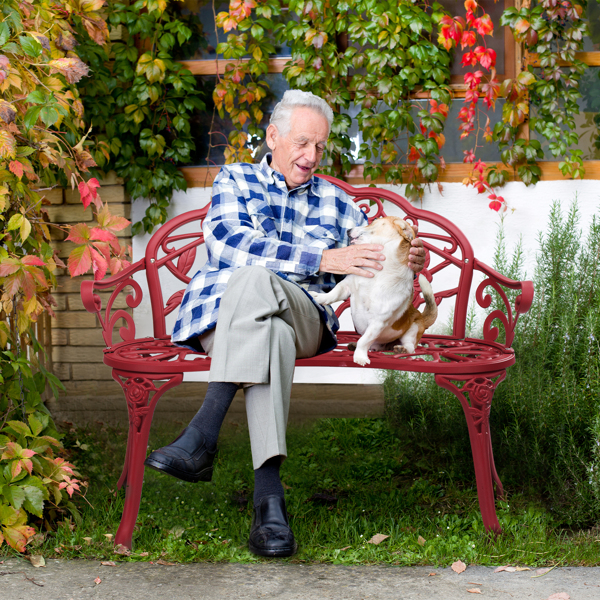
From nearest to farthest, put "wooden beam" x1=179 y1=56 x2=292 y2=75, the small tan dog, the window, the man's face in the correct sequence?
the small tan dog → the man's face → the window → "wooden beam" x1=179 y1=56 x2=292 y2=75

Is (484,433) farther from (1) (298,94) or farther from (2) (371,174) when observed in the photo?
(2) (371,174)

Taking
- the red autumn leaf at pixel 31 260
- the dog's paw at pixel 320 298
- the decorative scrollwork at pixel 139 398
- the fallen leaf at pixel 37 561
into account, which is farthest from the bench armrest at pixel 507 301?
the fallen leaf at pixel 37 561

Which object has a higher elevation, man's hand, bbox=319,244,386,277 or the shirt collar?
the shirt collar

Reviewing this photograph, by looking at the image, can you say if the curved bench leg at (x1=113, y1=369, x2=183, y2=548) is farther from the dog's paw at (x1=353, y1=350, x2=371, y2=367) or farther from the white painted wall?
the white painted wall

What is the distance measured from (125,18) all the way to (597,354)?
2.97m

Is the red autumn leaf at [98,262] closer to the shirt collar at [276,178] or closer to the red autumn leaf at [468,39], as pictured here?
the shirt collar at [276,178]

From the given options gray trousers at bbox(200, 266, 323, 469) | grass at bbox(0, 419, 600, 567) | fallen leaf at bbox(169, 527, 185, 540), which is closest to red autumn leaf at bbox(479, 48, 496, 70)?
grass at bbox(0, 419, 600, 567)

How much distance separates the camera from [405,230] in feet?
7.79

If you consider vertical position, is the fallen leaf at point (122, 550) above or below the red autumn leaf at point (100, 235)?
below

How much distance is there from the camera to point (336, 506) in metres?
2.66

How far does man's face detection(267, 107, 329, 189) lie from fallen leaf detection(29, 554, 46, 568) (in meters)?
1.63

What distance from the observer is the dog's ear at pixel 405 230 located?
2.35m

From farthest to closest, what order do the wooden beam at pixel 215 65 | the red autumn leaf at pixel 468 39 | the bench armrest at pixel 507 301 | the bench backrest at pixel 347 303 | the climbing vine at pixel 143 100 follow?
the wooden beam at pixel 215 65 < the climbing vine at pixel 143 100 < the red autumn leaf at pixel 468 39 < the bench backrest at pixel 347 303 < the bench armrest at pixel 507 301

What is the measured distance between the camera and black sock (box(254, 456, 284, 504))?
2014 millimetres
